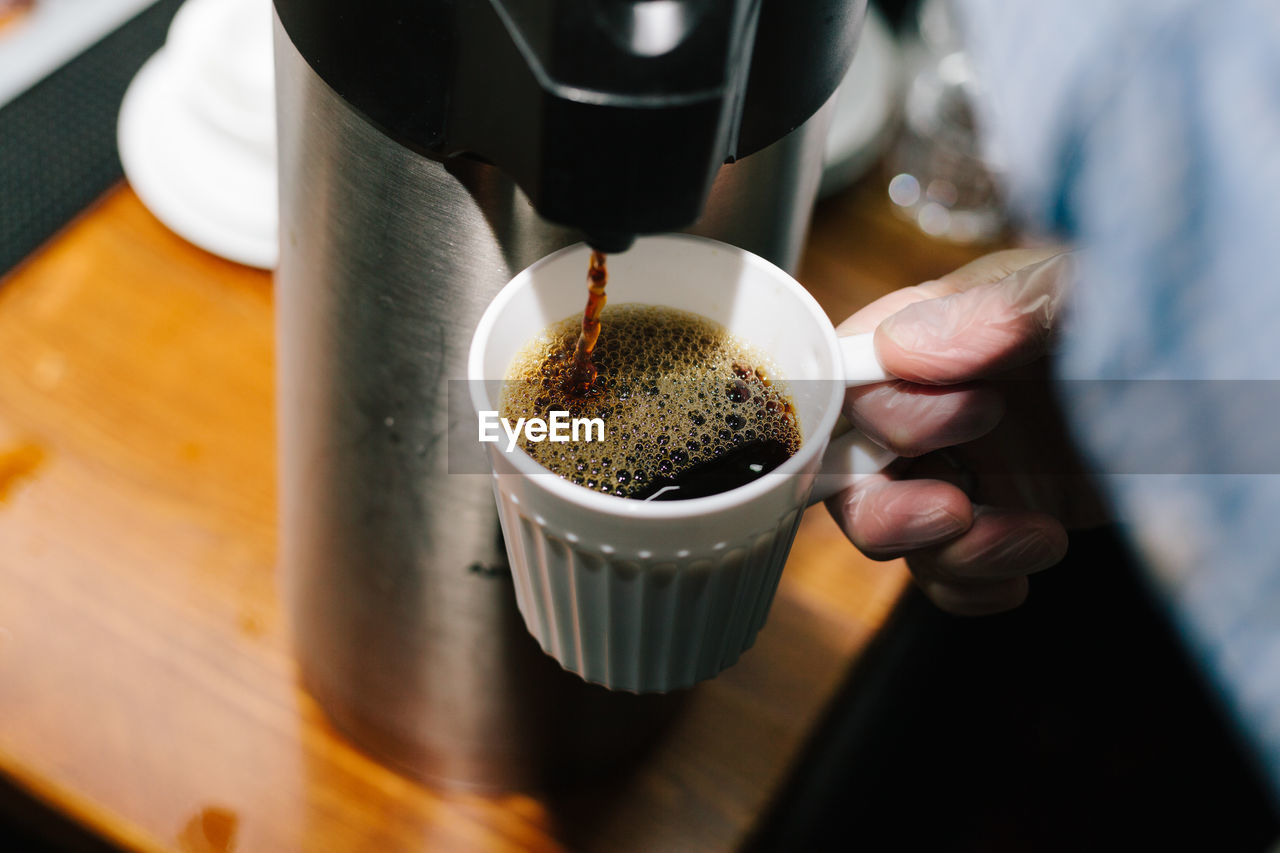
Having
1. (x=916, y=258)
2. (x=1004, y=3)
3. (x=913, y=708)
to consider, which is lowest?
(x=913, y=708)

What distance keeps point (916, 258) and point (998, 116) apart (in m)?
0.12

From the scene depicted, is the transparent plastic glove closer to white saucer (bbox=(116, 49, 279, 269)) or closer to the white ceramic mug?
the white ceramic mug

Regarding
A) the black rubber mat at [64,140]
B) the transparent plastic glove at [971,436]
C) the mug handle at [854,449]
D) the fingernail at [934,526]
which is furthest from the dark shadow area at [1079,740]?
the black rubber mat at [64,140]

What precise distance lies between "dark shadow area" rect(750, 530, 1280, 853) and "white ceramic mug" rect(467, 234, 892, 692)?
64 centimetres

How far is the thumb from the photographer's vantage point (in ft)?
1.37

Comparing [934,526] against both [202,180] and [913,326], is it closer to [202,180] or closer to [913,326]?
[913,326]

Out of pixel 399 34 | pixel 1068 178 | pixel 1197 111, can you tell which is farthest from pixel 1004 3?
pixel 399 34

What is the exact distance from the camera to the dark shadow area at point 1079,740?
1.04 m

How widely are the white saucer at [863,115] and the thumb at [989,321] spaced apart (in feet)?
1.18

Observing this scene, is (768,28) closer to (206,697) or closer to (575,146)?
(575,146)

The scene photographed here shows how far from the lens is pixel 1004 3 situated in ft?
2.47

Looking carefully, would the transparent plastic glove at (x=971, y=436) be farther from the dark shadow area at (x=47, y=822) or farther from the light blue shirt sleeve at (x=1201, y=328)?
the dark shadow area at (x=47, y=822)

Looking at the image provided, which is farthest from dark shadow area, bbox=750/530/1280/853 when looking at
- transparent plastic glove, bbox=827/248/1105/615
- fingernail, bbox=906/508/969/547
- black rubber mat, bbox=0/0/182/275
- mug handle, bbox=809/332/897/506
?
black rubber mat, bbox=0/0/182/275

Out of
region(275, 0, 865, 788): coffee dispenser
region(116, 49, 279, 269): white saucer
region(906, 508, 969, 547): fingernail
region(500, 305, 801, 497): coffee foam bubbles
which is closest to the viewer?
region(275, 0, 865, 788): coffee dispenser
